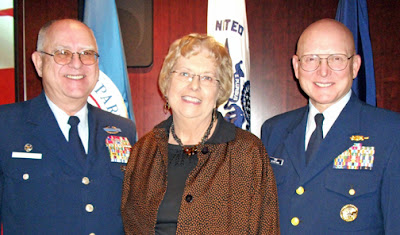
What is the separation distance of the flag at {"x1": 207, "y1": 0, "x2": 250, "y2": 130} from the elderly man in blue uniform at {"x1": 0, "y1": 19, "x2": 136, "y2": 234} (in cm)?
121

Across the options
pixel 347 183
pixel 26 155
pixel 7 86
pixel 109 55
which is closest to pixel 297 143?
pixel 347 183

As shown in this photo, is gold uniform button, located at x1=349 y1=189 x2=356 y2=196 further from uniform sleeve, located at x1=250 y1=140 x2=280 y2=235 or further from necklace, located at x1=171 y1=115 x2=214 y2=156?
necklace, located at x1=171 y1=115 x2=214 y2=156

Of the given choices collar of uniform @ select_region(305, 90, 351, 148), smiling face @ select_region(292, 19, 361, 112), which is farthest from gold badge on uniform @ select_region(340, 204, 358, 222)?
smiling face @ select_region(292, 19, 361, 112)

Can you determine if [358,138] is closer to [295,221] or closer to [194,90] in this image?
[295,221]

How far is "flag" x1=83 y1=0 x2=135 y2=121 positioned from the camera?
2.96 m

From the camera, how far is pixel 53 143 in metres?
1.89

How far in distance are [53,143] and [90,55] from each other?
56 cm

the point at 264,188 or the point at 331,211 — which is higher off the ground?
the point at 264,188

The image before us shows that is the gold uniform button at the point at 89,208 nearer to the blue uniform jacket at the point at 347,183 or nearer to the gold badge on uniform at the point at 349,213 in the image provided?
the blue uniform jacket at the point at 347,183

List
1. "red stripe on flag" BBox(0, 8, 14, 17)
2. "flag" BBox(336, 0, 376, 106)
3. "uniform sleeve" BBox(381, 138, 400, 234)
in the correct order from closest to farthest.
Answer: "uniform sleeve" BBox(381, 138, 400, 234)
"flag" BBox(336, 0, 376, 106)
"red stripe on flag" BBox(0, 8, 14, 17)

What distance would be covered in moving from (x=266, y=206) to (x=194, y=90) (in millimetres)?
672

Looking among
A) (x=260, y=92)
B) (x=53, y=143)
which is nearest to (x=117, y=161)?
(x=53, y=143)

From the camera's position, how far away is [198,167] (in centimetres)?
175

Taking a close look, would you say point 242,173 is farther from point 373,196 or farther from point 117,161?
point 117,161
